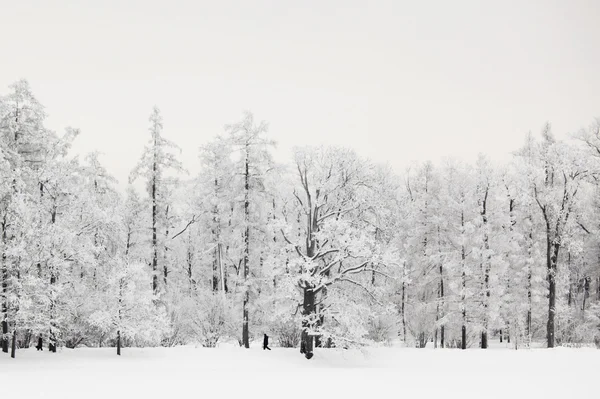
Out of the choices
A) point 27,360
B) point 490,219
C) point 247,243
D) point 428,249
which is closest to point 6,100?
point 27,360

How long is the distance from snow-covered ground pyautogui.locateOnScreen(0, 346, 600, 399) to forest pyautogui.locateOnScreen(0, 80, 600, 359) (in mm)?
1443

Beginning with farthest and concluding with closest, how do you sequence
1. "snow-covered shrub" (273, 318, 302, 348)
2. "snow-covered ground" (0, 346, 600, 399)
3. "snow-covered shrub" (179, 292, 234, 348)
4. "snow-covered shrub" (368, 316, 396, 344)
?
1. "snow-covered shrub" (368, 316, 396, 344)
2. "snow-covered shrub" (179, 292, 234, 348)
3. "snow-covered shrub" (273, 318, 302, 348)
4. "snow-covered ground" (0, 346, 600, 399)

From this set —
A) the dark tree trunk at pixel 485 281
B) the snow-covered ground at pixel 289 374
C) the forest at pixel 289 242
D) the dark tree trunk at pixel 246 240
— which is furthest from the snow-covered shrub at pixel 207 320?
the dark tree trunk at pixel 485 281

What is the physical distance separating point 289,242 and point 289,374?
825 centimetres

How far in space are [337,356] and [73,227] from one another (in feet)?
48.8

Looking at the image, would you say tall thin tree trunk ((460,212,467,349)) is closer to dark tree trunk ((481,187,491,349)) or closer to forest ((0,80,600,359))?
forest ((0,80,600,359))

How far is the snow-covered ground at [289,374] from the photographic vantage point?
13.6m

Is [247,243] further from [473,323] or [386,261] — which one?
[473,323]

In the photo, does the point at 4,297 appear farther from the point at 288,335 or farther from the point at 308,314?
the point at 288,335

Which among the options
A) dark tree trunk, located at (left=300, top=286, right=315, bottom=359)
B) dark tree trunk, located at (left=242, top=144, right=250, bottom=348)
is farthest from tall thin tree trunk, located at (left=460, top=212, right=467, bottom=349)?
dark tree trunk, located at (left=242, top=144, right=250, bottom=348)

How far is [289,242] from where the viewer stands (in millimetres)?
24672

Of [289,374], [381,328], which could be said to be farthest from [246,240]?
[381,328]

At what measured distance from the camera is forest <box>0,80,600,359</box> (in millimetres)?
22266

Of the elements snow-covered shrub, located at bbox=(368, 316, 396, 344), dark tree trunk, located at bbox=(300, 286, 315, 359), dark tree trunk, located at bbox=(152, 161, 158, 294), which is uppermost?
dark tree trunk, located at bbox=(152, 161, 158, 294)
